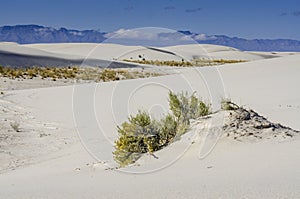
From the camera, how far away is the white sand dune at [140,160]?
4.36 m

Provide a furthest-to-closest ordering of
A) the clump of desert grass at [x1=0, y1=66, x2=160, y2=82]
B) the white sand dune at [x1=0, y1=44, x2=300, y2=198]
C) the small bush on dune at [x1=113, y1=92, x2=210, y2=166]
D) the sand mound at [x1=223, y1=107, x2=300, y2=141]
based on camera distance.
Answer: the clump of desert grass at [x1=0, y1=66, x2=160, y2=82], the small bush on dune at [x1=113, y1=92, x2=210, y2=166], the sand mound at [x1=223, y1=107, x2=300, y2=141], the white sand dune at [x1=0, y1=44, x2=300, y2=198]

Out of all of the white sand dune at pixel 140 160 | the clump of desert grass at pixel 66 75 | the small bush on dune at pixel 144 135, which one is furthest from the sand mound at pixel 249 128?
the clump of desert grass at pixel 66 75

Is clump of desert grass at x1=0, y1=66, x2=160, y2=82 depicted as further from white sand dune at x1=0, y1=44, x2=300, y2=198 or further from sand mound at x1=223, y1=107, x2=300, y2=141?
sand mound at x1=223, y1=107, x2=300, y2=141

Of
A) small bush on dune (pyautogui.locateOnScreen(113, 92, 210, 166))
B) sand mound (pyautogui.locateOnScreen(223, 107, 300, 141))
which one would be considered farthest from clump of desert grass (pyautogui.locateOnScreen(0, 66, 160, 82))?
sand mound (pyautogui.locateOnScreen(223, 107, 300, 141))

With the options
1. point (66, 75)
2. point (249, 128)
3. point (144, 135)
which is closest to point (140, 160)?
point (144, 135)

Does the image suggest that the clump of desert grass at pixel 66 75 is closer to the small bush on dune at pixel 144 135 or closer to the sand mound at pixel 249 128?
the small bush on dune at pixel 144 135

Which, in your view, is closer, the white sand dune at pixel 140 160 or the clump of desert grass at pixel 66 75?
the white sand dune at pixel 140 160

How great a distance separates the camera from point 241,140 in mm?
5984

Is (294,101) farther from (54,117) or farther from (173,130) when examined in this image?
(54,117)

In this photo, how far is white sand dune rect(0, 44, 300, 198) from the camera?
A: 436 cm

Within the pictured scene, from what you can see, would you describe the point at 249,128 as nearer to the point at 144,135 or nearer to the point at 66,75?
the point at 144,135

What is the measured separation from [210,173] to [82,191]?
141 centimetres

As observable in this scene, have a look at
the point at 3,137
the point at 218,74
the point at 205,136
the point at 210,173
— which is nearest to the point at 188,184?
the point at 210,173

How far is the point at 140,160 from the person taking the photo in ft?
20.0
